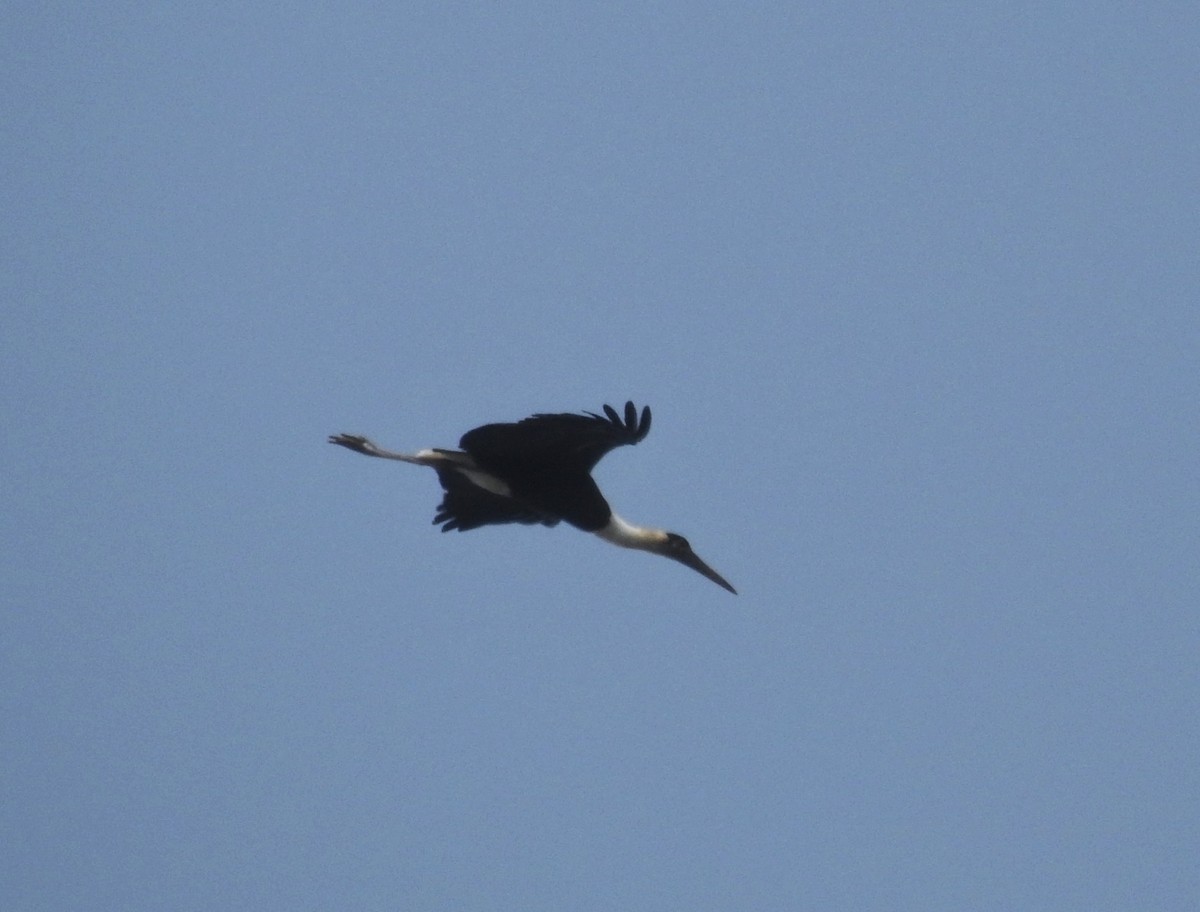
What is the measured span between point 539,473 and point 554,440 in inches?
24.2

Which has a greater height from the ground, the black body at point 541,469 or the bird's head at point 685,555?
the bird's head at point 685,555

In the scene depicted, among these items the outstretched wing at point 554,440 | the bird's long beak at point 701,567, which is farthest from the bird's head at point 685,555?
the outstretched wing at point 554,440

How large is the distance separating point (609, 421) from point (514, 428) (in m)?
0.93

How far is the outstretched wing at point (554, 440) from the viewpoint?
56.2ft

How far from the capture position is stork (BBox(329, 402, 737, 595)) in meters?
17.4

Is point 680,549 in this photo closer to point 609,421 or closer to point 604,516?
point 604,516

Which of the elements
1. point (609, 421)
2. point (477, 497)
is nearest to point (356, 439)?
point (477, 497)

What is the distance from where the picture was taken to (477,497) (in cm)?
1911

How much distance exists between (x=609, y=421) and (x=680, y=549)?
9.96 feet

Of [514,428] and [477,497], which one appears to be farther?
[477,497]

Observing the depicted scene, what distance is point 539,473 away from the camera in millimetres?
18188

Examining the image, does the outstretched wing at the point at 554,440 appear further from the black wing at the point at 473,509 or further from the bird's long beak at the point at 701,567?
the bird's long beak at the point at 701,567

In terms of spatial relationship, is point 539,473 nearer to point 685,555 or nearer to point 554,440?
point 554,440

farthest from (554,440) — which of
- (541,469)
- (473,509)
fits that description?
(473,509)
